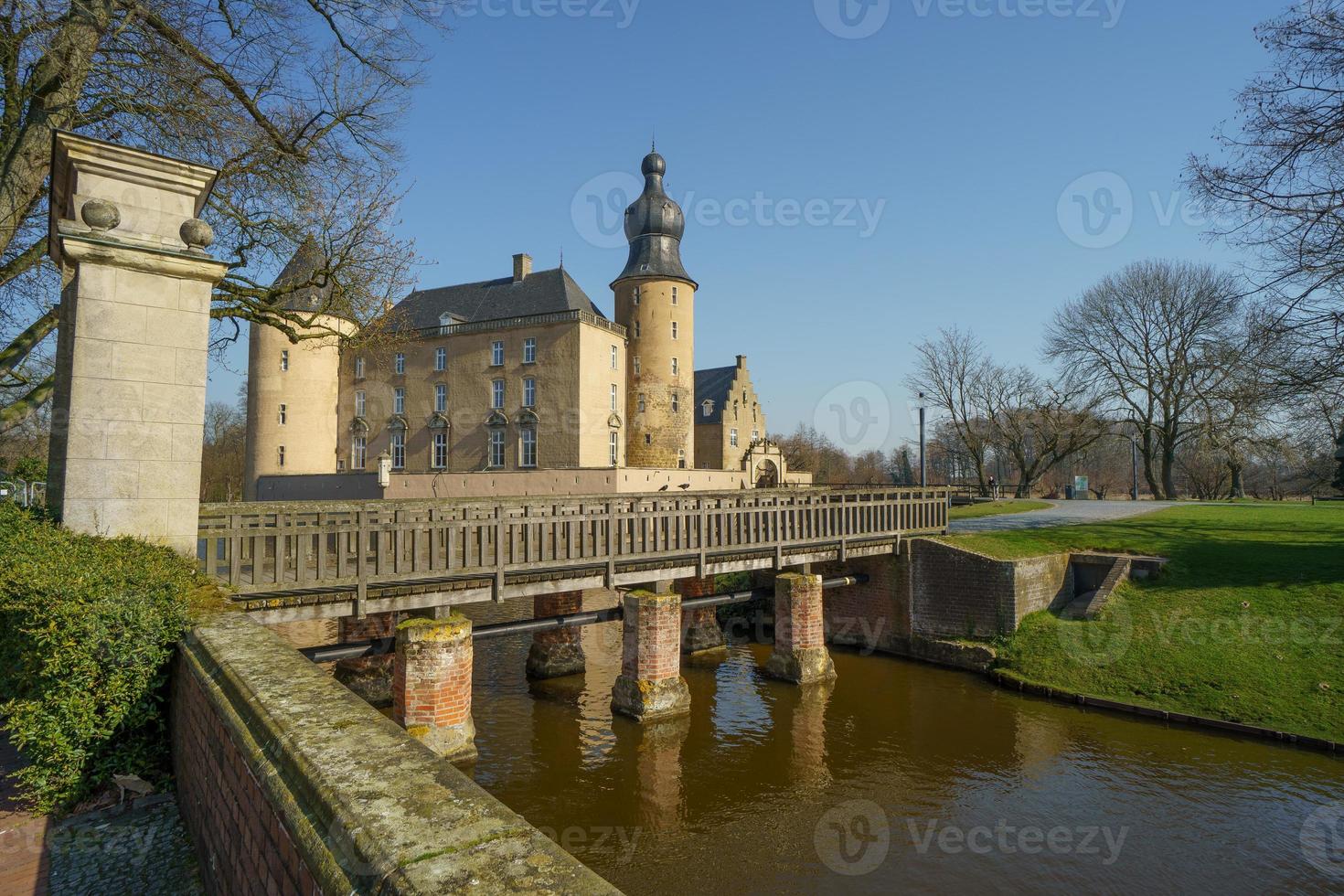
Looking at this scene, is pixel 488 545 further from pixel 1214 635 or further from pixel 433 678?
pixel 1214 635

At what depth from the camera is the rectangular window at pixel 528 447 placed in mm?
39281

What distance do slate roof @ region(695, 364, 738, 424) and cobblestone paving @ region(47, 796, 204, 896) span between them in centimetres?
5011

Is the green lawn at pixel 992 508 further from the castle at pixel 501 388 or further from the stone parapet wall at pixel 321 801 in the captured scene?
the stone parapet wall at pixel 321 801

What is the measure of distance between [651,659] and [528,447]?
90.4 ft

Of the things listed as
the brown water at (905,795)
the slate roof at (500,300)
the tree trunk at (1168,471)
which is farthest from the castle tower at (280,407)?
the tree trunk at (1168,471)

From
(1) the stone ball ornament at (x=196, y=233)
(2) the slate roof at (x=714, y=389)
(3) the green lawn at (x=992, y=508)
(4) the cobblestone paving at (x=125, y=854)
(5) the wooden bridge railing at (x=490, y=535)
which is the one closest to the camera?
(4) the cobblestone paving at (x=125, y=854)

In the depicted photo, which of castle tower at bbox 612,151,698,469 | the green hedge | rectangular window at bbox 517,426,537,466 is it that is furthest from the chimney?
the green hedge

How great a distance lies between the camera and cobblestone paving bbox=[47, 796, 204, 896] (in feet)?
13.5

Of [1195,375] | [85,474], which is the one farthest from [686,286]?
[85,474]

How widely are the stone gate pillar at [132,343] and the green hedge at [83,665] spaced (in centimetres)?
119

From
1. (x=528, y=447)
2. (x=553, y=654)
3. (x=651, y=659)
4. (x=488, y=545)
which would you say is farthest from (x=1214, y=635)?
(x=528, y=447)

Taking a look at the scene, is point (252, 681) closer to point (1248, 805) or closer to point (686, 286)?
point (1248, 805)

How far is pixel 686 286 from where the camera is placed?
4309 cm

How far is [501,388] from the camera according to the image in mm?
40406
